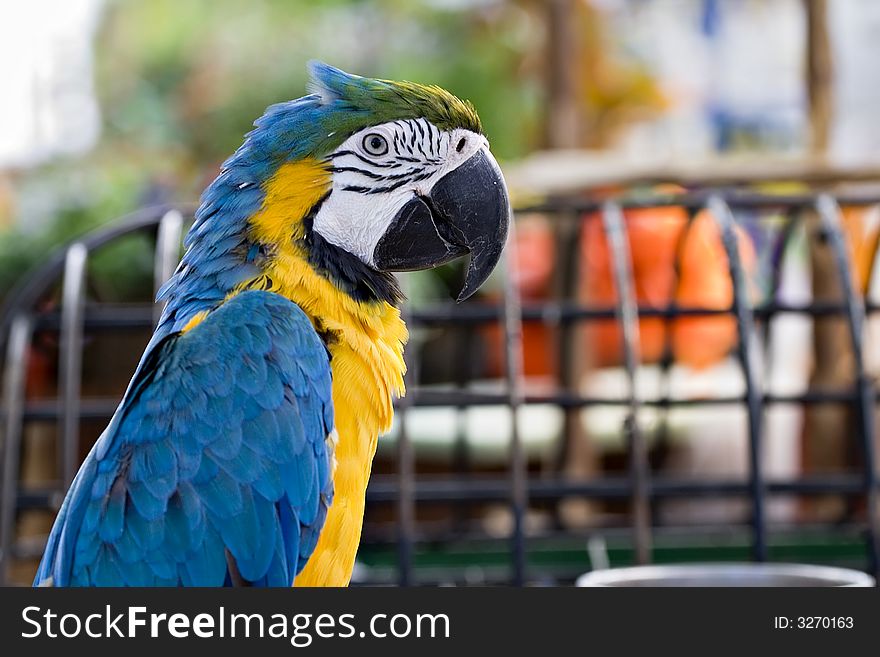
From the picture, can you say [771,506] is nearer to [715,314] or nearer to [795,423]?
[795,423]

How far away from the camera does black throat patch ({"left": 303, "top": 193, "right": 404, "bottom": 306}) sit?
1231 millimetres

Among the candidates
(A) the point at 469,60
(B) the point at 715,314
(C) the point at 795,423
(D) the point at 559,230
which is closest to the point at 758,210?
(B) the point at 715,314

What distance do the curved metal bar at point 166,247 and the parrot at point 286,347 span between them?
574 millimetres

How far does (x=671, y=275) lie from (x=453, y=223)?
175 cm

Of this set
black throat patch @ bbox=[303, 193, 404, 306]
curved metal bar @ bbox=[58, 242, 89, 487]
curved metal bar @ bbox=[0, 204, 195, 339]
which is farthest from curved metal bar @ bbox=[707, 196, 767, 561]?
curved metal bar @ bbox=[58, 242, 89, 487]

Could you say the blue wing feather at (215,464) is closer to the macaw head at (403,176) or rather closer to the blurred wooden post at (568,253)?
the macaw head at (403,176)

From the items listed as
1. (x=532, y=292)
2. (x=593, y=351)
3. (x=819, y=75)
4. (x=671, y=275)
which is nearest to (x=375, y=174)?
(x=671, y=275)

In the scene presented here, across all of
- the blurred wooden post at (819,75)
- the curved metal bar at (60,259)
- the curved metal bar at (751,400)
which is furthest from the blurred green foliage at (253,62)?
the curved metal bar at (751,400)

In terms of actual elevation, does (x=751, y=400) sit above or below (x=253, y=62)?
below

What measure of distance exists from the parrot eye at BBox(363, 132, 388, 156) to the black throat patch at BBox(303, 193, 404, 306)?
0.23 feet

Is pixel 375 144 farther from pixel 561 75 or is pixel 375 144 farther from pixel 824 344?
pixel 561 75

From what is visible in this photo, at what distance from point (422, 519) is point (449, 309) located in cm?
137

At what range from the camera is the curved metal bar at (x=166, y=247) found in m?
1.86

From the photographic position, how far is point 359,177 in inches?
48.4
